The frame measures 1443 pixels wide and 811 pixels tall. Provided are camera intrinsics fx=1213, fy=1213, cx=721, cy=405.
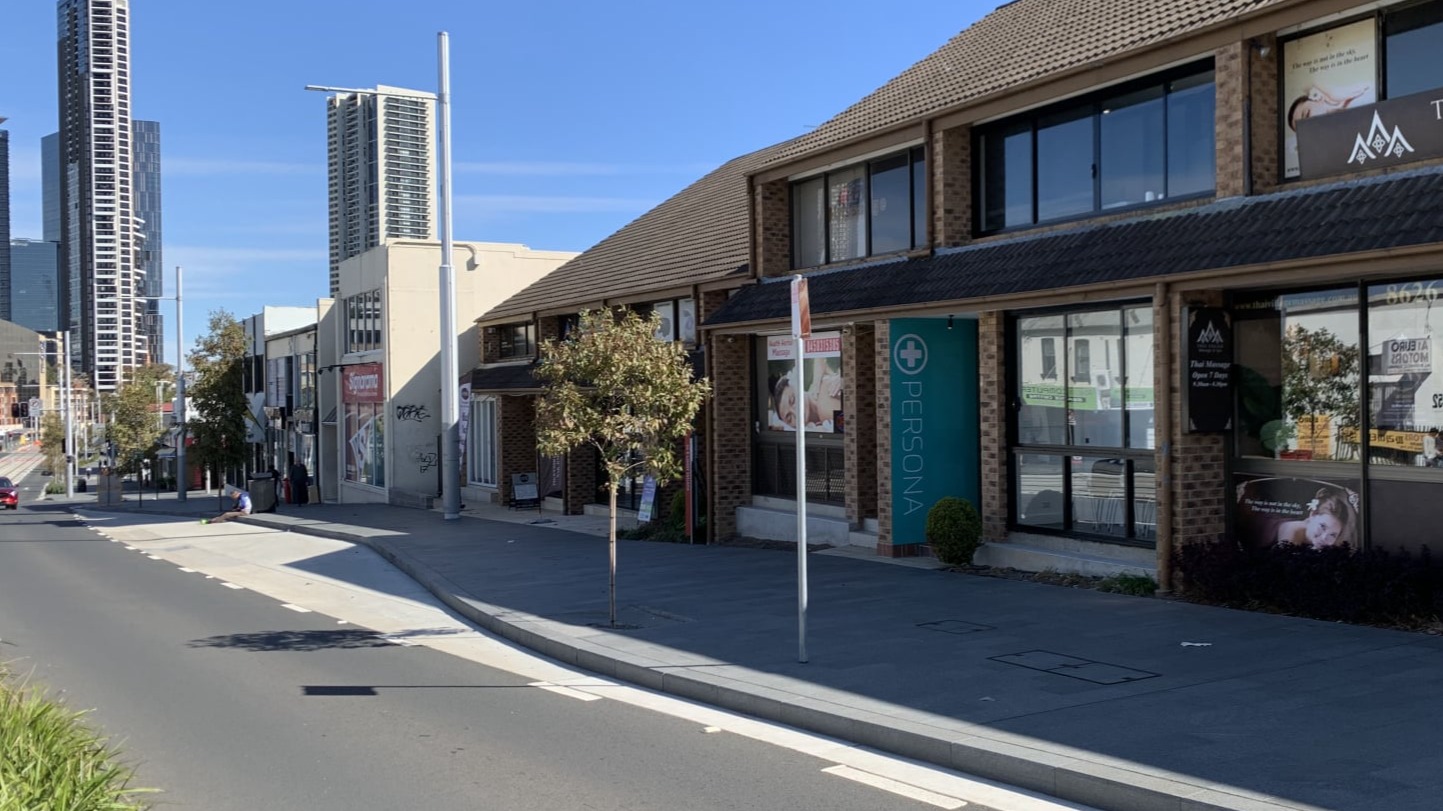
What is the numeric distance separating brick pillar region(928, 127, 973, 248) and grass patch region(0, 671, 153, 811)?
1185 centimetres

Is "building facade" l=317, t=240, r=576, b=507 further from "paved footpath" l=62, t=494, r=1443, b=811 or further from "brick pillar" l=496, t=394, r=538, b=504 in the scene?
"paved footpath" l=62, t=494, r=1443, b=811

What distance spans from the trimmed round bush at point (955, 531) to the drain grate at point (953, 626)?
3.34 metres

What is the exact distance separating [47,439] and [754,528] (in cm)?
10444

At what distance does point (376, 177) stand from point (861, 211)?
542 feet

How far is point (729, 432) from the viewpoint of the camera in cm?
2033

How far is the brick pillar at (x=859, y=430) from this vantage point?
17.3 m

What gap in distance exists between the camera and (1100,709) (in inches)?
312

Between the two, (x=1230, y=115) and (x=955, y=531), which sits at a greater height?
(x=1230, y=115)

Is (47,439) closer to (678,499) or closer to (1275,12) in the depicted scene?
(678,499)

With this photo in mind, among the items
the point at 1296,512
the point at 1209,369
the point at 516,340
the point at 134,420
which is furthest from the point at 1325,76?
the point at 134,420

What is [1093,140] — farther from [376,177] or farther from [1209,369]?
[376,177]

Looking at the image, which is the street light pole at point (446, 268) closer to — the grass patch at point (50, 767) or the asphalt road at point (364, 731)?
the asphalt road at point (364, 731)

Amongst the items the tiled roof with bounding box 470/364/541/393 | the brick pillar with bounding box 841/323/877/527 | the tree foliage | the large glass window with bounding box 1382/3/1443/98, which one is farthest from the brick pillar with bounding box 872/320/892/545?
the tree foliage

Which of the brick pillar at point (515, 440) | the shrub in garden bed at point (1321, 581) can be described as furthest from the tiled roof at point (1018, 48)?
the brick pillar at point (515, 440)
